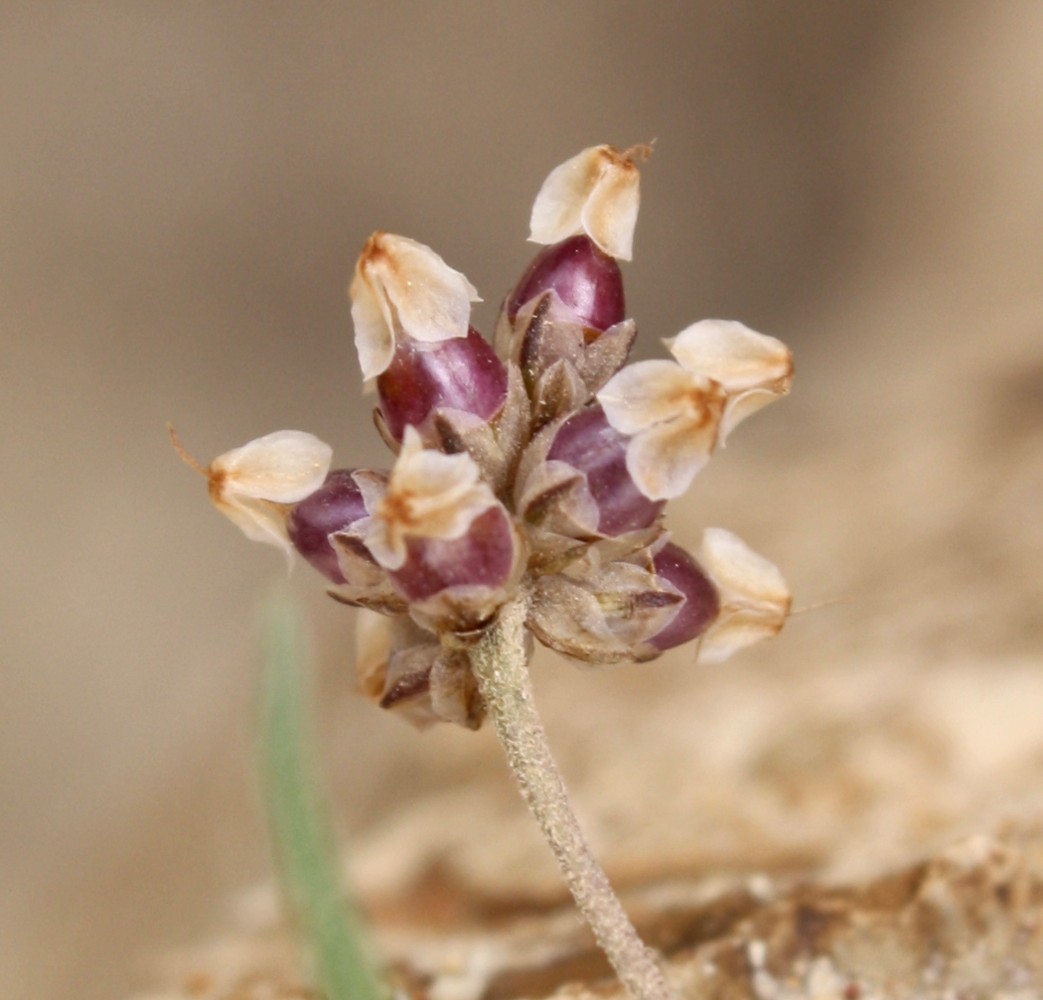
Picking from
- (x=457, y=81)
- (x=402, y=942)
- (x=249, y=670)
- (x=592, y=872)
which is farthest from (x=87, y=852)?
(x=457, y=81)

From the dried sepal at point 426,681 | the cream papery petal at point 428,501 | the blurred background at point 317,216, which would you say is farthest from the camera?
the blurred background at point 317,216

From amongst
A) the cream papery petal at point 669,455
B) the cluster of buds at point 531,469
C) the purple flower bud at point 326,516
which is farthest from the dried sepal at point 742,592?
the purple flower bud at point 326,516

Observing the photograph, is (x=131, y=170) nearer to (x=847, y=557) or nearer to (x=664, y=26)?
(x=664, y=26)

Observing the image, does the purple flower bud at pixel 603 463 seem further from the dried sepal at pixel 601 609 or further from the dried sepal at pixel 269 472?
the dried sepal at pixel 269 472

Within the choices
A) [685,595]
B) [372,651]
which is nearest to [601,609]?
[685,595]

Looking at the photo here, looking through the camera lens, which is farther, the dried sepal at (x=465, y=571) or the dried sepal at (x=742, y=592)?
the dried sepal at (x=742, y=592)

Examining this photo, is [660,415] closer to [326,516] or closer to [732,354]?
[732,354]
